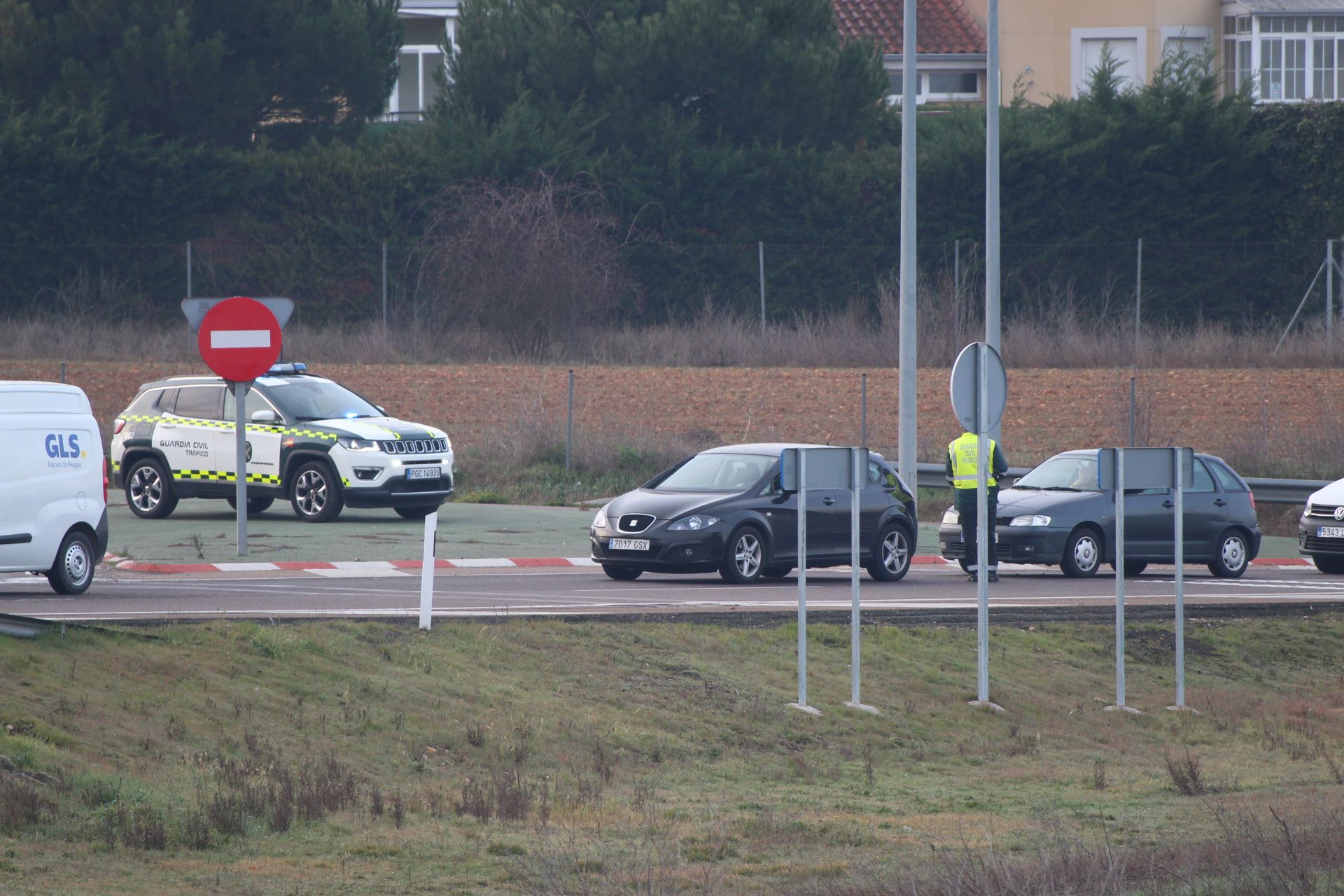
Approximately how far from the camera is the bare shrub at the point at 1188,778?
10.8m

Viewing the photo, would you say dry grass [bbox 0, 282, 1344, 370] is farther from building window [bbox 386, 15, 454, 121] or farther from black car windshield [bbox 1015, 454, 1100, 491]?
building window [bbox 386, 15, 454, 121]

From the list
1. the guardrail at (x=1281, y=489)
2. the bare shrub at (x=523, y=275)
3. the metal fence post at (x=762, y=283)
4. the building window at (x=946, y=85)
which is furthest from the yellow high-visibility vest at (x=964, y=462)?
the building window at (x=946, y=85)

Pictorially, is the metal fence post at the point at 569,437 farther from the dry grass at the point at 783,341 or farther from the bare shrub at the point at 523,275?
the bare shrub at the point at 523,275

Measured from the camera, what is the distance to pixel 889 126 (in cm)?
4434

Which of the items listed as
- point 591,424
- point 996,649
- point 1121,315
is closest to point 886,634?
point 996,649

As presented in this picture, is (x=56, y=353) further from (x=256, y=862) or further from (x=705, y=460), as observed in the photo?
(x=256, y=862)

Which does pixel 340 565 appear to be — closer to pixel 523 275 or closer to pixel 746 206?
pixel 523 275

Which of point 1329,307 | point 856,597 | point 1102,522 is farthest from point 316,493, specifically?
point 1329,307

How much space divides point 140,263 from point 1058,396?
63.1ft

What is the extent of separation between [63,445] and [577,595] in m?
4.86

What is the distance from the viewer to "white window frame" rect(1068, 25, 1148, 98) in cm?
5144

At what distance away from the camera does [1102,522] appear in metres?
21.0

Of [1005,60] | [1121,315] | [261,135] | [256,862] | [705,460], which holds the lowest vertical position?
[256,862]

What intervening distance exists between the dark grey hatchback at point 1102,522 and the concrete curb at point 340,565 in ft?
14.9
